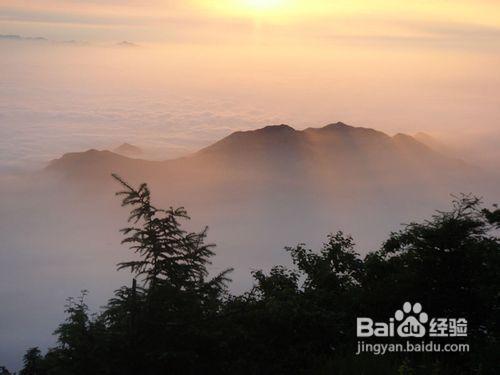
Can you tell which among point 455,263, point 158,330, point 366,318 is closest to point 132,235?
point 158,330

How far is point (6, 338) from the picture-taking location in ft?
589

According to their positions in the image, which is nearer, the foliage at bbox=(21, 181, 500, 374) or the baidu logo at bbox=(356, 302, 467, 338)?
the foliage at bbox=(21, 181, 500, 374)

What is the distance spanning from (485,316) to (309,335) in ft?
12.8

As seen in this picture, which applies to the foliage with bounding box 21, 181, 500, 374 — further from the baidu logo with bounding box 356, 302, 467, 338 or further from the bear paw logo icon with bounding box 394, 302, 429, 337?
the bear paw logo icon with bounding box 394, 302, 429, 337

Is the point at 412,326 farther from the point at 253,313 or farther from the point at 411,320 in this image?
the point at 253,313

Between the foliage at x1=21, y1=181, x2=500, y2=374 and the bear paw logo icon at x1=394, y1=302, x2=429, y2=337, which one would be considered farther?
the bear paw logo icon at x1=394, y1=302, x2=429, y2=337

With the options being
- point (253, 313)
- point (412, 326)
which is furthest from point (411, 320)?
point (253, 313)

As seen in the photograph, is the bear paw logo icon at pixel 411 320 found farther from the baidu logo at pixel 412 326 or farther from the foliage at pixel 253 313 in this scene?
the foliage at pixel 253 313

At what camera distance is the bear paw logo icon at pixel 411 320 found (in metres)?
12.0

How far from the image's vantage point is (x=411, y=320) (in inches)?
482

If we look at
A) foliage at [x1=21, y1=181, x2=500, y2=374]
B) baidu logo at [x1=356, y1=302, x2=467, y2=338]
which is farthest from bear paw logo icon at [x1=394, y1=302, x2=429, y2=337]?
foliage at [x1=21, y1=181, x2=500, y2=374]

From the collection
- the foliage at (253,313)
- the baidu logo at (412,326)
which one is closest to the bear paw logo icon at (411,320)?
the baidu logo at (412,326)

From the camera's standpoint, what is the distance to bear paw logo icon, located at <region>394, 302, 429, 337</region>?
1202 cm

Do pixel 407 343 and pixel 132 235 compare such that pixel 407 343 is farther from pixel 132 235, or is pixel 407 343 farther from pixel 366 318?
pixel 132 235
